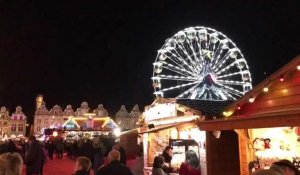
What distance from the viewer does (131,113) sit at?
76.3 m

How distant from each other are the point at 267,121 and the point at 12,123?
8068cm

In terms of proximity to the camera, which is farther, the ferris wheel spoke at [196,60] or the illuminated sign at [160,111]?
the ferris wheel spoke at [196,60]

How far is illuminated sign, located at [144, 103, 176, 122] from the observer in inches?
575

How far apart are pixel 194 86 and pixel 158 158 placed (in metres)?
13.1

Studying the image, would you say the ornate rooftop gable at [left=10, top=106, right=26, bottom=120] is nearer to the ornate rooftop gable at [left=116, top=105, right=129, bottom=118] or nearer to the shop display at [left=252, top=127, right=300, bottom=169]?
the ornate rooftop gable at [left=116, top=105, right=129, bottom=118]

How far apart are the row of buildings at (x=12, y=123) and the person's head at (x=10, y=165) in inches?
3164

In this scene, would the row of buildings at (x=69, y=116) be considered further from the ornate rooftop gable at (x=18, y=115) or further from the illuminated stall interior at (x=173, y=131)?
the illuminated stall interior at (x=173, y=131)

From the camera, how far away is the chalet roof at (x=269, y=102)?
7.37m

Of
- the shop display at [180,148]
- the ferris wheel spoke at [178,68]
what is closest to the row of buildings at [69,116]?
the ferris wheel spoke at [178,68]

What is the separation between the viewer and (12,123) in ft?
258

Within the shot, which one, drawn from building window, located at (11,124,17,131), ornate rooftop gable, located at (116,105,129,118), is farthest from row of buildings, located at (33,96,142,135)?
building window, located at (11,124,17,131)

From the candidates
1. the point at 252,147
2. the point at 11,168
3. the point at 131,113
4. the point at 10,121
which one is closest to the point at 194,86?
the point at 252,147

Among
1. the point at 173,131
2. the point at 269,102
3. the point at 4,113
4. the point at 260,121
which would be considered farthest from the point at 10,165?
the point at 4,113

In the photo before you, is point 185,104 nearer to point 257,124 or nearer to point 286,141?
point 286,141
